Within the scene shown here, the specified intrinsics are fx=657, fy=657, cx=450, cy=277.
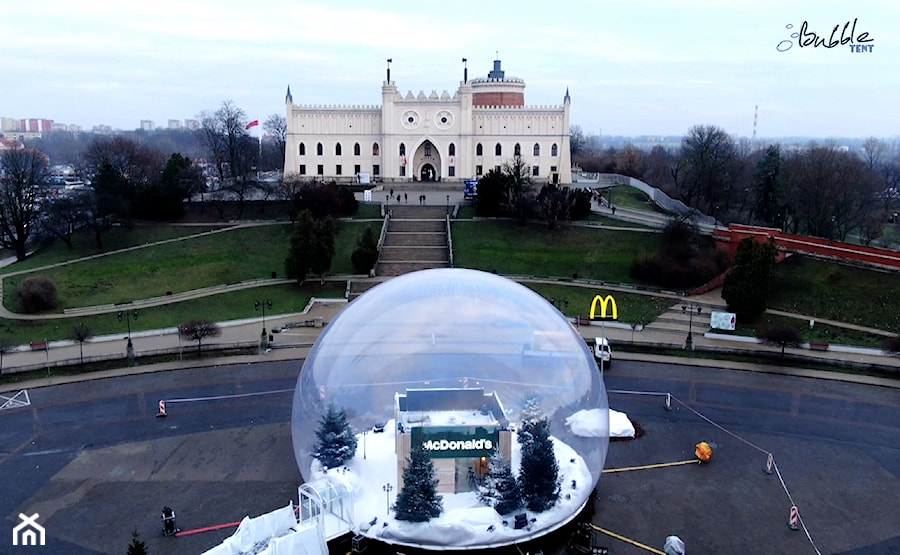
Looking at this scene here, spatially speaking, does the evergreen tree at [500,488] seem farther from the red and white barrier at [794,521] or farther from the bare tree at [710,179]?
the bare tree at [710,179]

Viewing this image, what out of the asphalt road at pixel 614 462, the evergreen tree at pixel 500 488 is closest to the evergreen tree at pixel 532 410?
the evergreen tree at pixel 500 488

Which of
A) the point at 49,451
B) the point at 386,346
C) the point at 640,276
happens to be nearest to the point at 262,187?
the point at 640,276

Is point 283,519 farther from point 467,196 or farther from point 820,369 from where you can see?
point 467,196

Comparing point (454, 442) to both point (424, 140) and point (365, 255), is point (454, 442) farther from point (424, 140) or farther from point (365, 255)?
point (424, 140)

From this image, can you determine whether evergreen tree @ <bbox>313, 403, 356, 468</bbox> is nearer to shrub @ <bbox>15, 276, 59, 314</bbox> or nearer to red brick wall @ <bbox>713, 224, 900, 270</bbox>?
shrub @ <bbox>15, 276, 59, 314</bbox>

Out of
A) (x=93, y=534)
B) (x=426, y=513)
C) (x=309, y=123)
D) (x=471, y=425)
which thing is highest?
(x=309, y=123)

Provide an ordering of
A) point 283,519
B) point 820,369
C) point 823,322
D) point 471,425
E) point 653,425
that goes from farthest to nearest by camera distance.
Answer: point 823,322
point 820,369
point 653,425
point 471,425
point 283,519
